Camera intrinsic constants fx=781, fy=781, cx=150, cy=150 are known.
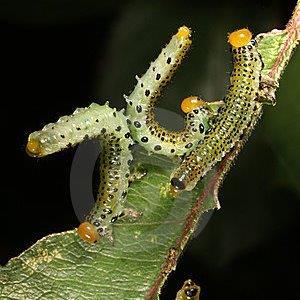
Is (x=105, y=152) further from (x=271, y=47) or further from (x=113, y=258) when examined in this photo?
(x=271, y=47)

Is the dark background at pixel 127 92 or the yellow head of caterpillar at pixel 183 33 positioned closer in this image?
the yellow head of caterpillar at pixel 183 33

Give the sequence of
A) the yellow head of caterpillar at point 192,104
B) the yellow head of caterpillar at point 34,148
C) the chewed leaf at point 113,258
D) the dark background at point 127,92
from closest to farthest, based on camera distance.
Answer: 1. the yellow head of caterpillar at point 34,148
2. the chewed leaf at point 113,258
3. the yellow head of caterpillar at point 192,104
4. the dark background at point 127,92

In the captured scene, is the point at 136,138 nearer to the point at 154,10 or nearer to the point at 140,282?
the point at 140,282

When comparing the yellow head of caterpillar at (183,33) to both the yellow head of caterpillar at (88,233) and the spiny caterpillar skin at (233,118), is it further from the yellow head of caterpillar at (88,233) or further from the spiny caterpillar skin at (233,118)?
the yellow head of caterpillar at (88,233)

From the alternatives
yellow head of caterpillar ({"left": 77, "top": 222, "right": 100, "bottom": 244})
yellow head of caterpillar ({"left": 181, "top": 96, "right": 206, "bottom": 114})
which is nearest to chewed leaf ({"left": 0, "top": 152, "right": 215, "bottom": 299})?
yellow head of caterpillar ({"left": 77, "top": 222, "right": 100, "bottom": 244})

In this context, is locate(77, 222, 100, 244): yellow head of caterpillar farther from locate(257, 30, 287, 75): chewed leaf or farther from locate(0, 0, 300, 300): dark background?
locate(0, 0, 300, 300): dark background

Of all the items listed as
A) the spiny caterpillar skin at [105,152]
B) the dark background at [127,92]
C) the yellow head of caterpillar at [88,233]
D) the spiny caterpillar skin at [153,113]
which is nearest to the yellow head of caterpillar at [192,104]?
the spiny caterpillar skin at [153,113]
